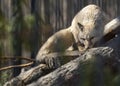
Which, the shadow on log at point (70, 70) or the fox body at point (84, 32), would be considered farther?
the fox body at point (84, 32)

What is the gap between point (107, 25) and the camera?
329cm

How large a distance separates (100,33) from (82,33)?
0.46 ft

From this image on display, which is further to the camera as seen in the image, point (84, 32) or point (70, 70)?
point (84, 32)

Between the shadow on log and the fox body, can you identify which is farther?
the fox body

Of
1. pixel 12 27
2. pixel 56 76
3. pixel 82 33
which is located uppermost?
pixel 12 27

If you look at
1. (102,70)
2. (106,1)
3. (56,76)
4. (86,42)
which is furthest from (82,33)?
(106,1)

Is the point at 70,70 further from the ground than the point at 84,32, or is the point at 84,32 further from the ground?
the point at 84,32

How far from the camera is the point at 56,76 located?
2979 millimetres

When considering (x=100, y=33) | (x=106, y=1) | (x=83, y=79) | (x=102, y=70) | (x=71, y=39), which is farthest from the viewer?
(x=106, y=1)

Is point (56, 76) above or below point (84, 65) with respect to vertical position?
below

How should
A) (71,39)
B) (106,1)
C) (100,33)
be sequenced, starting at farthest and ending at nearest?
(106,1) → (71,39) → (100,33)

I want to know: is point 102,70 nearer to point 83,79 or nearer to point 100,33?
point 83,79

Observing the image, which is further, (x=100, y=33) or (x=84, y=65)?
(x=100, y=33)

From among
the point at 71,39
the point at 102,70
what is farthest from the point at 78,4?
the point at 102,70
